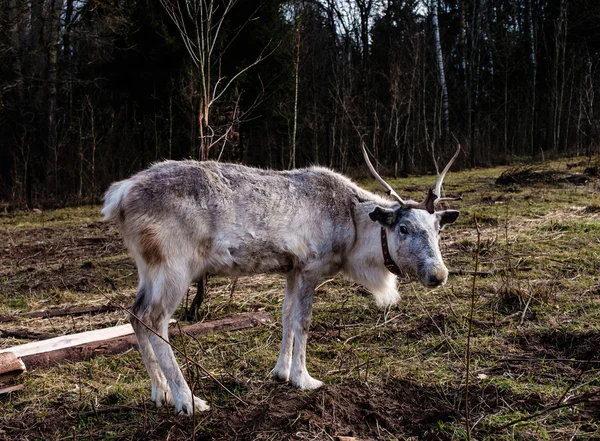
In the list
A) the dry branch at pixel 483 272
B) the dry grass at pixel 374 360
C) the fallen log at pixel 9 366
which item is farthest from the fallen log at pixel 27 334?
the dry branch at pixel 483 272

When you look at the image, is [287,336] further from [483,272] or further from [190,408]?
[483,272]

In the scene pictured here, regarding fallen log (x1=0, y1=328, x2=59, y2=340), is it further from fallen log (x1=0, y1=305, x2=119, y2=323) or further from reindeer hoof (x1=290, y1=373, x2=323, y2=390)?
reindeer hoof (x1=290, y1=373, x2=323, y2=390)

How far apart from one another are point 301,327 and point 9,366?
7.50ft

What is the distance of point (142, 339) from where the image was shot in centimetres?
396

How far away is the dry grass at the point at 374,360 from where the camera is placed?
3.39 metres

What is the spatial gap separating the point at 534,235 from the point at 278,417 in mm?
6187

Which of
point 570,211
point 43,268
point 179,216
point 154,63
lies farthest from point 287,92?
point 179,216

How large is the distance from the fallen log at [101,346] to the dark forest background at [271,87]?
6110mm

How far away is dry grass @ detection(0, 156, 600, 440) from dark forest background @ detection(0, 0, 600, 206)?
444 cm

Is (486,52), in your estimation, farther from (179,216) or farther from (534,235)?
(179,216)

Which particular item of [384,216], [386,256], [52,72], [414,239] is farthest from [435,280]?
[52,72]

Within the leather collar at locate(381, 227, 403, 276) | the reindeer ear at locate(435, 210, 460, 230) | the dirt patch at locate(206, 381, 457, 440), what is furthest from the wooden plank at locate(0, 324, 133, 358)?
the reindeer ear at locate(435, 210, 460, 230)

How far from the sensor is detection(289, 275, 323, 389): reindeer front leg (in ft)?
13.9

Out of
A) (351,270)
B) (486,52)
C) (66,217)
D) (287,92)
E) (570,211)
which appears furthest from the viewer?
(486,52)
